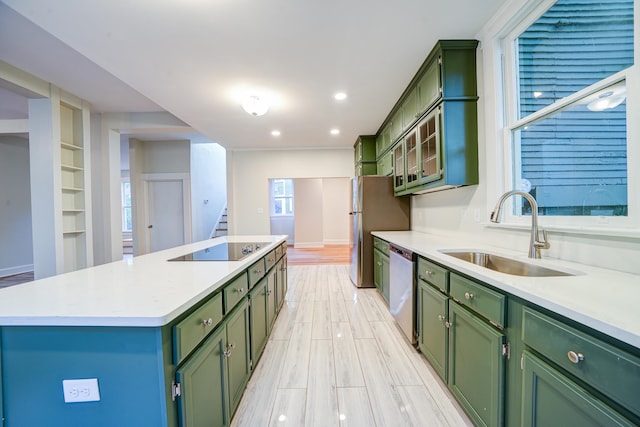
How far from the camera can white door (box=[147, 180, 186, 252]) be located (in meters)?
6.30

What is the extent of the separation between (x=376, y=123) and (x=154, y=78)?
2.86 meters

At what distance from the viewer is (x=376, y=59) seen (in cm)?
224

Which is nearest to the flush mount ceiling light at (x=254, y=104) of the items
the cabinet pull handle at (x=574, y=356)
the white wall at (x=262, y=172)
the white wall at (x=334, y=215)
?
the white wall at (x=262, y=172)

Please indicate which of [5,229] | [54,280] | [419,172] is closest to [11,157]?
Result: [5,229]

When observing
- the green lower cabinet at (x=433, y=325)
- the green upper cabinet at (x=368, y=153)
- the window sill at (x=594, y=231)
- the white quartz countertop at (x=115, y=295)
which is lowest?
the green lower cabinet at (x=433, y=325)

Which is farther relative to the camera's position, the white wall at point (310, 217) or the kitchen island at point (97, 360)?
the white wall at point (310, 217)

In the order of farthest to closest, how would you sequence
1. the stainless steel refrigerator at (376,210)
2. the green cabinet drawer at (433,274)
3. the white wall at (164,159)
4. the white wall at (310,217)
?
the white wall at (310,217) → the white wall at (164,159) → the stainless steel refrigerator at (376,210) → the green cabinet drawer at (433,274)

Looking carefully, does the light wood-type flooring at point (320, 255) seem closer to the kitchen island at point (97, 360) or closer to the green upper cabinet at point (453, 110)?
the green upper cabinet at point (453, 110)

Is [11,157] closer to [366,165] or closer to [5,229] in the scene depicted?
[5,229]

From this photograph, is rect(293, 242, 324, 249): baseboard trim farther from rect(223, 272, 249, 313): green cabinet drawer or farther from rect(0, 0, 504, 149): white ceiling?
rect(223, 272, 249, 313): green cabinet drawer

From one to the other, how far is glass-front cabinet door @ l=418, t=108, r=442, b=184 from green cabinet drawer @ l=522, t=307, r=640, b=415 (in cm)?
149

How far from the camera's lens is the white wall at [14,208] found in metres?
5.02

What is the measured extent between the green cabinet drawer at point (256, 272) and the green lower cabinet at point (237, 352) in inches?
6.3

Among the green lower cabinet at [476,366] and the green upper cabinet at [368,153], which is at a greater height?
the green upper cabinet at [368,153]
